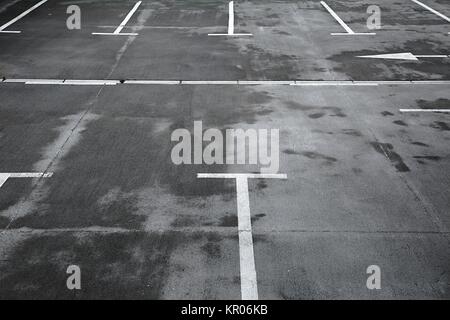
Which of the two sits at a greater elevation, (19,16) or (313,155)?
(19,16)

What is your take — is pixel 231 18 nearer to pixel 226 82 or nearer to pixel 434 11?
pixel 226 82

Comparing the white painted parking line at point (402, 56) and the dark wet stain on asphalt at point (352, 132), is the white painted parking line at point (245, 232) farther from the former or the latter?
the white painted parking line at point (402, 56)

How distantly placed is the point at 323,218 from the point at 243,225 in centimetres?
129

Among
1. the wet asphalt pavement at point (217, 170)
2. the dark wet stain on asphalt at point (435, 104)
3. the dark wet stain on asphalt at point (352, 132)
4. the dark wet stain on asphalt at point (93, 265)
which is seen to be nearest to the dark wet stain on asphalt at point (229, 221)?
the wet asphalt pavement at point (217, 170)

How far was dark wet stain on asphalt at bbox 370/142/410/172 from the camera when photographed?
893 cm

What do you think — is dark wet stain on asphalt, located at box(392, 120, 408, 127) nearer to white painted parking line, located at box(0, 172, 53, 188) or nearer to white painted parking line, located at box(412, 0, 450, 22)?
white painted parking line, located at box(0, 172, 53, 188)

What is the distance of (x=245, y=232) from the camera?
713cm

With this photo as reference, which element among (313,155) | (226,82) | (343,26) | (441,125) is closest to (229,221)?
(313,155)

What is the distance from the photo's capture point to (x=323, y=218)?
7457mm

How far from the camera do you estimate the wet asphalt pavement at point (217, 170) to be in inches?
249

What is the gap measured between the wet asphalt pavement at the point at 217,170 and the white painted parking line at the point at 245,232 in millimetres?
106

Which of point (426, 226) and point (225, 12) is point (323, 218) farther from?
point (225, 12)

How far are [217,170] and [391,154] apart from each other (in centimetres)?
354

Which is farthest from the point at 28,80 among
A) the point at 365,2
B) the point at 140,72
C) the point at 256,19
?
the point at 365,2
